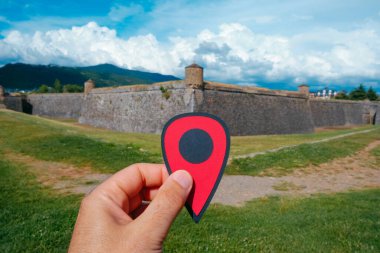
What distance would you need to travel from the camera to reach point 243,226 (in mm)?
4949

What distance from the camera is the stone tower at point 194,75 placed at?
20672 millimetres

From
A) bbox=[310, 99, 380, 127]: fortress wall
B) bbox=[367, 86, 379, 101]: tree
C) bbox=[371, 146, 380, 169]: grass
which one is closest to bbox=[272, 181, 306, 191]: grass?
bbox=[371, 146, 380, 169]: grass

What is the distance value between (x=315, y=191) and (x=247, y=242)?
5.33m

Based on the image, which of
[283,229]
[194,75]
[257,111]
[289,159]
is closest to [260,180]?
[289,159]

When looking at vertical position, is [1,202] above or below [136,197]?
below

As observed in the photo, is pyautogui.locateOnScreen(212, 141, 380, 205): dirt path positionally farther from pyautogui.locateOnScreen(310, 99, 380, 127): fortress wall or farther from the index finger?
pyautogui.locateOnScreen(310, 99, 380, 127): fortress wall

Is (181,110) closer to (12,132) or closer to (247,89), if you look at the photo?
(247,89)

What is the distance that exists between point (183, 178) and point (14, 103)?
1970 inches

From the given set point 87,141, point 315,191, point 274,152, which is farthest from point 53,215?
point 274,152

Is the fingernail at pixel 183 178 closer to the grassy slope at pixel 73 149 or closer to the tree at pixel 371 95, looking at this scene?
the grassy slope at pixel 73 149

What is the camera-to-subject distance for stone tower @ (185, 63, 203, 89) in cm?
2067

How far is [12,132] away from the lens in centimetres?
1545

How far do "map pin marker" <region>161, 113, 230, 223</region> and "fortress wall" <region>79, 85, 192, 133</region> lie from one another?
61.5ft

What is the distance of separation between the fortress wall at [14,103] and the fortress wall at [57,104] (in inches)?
90.1
